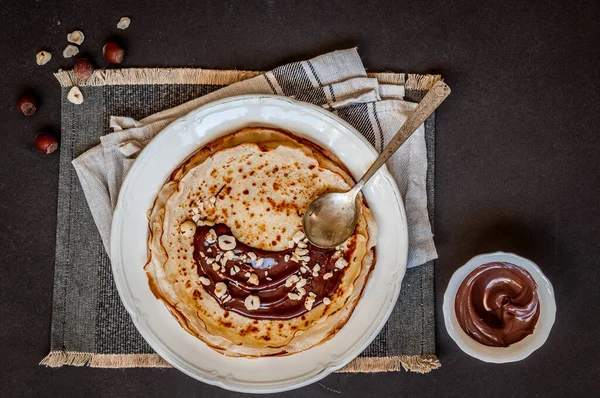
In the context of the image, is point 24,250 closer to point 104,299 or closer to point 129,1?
point 104,299

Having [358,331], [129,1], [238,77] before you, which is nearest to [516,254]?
[358,331]

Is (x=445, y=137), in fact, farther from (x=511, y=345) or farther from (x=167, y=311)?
(x=167, y=311)

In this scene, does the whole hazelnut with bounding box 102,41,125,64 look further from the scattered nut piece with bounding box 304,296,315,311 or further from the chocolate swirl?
the scattered nut piece with bounding box 304,296,315,311

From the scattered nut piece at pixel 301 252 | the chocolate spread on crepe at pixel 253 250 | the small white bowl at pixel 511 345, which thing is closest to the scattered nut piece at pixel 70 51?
the chocolate spread on crepe at pixel 253 250

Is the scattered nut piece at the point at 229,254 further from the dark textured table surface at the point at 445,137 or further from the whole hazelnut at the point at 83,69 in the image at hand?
the whole hazelnut at the point at 83,69

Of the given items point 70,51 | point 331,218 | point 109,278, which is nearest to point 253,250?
point 331,218

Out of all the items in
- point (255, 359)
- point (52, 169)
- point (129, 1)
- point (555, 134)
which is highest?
point (129, 1)
